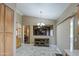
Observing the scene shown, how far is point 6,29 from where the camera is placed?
3580 mm

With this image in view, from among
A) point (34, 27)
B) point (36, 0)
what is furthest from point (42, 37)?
point (36, 0)

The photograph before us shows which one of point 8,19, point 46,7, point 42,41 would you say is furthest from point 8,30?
point 42,41

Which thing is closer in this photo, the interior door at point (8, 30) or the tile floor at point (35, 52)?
the interior door at point (8, 30)

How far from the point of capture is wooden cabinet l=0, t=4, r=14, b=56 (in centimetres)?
334

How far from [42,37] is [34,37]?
0.75 metres

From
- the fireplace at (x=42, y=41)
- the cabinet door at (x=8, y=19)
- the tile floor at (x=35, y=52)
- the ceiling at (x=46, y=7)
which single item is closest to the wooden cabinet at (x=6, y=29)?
the cabinet door at (x=8, y=19)

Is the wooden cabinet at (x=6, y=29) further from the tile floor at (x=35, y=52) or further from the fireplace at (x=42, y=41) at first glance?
the fireplace at (x=42, y=41)

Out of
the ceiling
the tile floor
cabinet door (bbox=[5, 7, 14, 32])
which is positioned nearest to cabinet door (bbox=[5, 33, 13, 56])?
cabinet door (bbox=[5, 7, 14, 32])

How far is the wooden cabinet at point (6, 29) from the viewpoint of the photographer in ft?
11.0

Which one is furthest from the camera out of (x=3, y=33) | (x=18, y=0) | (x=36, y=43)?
(x=36, y=43)

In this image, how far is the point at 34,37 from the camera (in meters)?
A: 12.2

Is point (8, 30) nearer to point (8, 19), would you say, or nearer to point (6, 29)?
point (6, 29)

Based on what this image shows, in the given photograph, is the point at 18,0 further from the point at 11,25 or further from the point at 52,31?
the point at 52,31

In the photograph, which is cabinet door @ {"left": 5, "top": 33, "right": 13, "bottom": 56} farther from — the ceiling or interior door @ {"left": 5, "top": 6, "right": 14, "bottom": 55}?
the ceiling
